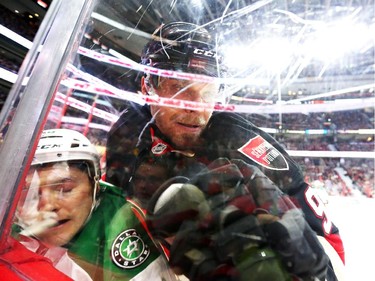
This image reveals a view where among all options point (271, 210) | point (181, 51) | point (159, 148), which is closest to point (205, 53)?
point (181, 51)

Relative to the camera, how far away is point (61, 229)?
1.77ft

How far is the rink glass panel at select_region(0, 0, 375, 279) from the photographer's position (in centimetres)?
54

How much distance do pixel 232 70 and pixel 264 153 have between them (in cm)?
16

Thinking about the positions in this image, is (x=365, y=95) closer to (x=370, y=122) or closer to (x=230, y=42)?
(x=370, y=122)

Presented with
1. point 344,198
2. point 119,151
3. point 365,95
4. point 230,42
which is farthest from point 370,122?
point 119,151

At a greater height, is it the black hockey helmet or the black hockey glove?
the black hockey helmet

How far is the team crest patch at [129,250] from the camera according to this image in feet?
1.63

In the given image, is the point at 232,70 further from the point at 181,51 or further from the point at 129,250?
the point at 129,250

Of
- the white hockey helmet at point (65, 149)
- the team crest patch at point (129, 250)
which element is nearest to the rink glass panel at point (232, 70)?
the white hockey helmet at point (65, 149)

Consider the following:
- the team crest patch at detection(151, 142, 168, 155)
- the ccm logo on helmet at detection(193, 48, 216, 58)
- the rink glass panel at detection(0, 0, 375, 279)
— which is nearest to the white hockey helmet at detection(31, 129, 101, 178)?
the rink glass panel at detection(0, 0, 375, 279)

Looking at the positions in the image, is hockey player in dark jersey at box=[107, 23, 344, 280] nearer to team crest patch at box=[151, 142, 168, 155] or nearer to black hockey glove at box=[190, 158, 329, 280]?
team crest patch at box=[151, 142, 168, 155]

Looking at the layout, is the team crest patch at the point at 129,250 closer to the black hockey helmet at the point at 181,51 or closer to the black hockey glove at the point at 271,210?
the black hockey glove at the point at 271,210

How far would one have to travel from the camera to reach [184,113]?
0.53 metres

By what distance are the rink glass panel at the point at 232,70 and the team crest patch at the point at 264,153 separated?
1.6 inches
